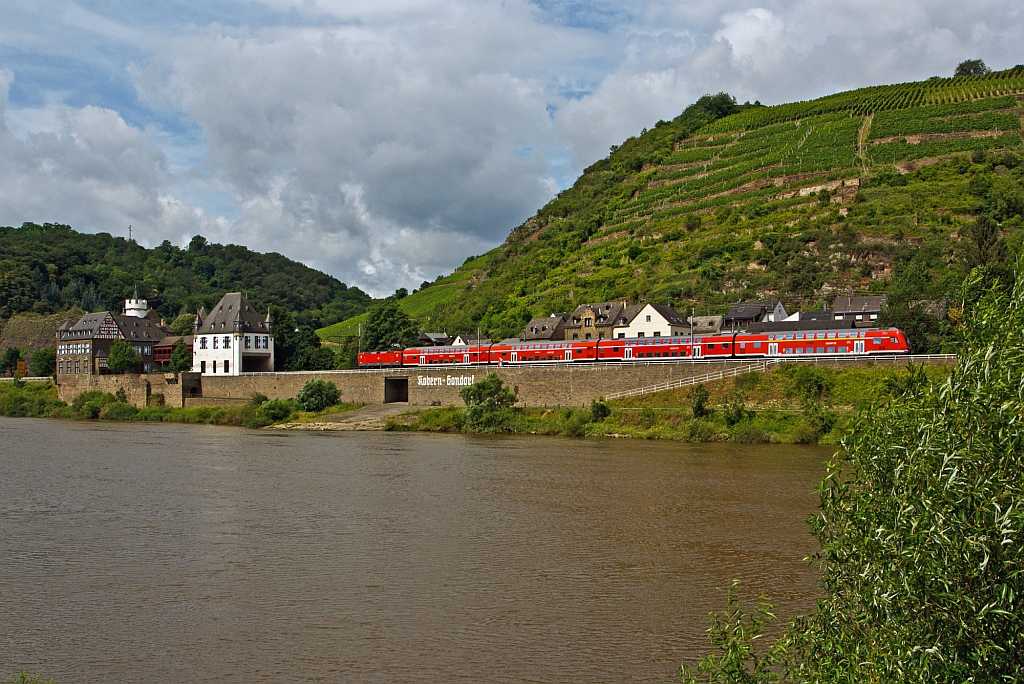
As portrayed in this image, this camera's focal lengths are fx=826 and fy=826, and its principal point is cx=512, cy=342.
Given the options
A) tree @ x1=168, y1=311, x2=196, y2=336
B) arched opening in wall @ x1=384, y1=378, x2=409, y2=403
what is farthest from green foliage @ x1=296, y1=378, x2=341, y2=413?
tree @ x1=168, y1=311, x2=196, y2=336

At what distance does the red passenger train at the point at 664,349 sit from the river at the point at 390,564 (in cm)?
1554

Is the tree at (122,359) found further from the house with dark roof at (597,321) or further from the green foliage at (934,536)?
the green foliage at (934,536)

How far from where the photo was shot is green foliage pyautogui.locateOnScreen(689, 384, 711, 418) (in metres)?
44.1

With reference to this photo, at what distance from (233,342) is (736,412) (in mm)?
44107

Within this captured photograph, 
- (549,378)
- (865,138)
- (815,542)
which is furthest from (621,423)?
(865,138)

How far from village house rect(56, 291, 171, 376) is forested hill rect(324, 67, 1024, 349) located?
108 ft

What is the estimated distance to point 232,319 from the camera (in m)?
70.2

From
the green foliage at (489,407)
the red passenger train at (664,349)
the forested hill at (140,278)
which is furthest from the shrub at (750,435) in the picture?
the forested hill at (140,278)

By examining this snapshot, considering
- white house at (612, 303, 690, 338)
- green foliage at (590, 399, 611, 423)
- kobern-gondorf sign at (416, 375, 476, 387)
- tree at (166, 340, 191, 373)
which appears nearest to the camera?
green foliage at (590, 399, 611, 423)

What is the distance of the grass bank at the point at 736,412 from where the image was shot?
41000 mm

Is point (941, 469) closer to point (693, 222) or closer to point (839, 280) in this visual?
point (839, 280)

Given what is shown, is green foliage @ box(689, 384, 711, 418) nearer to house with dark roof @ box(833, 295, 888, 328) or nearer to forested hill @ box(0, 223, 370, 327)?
house with dark roof @ box(833, 295, 888, 328)

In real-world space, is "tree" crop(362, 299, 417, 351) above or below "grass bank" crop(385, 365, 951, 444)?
above

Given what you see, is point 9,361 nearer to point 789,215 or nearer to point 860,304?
point 860,304
